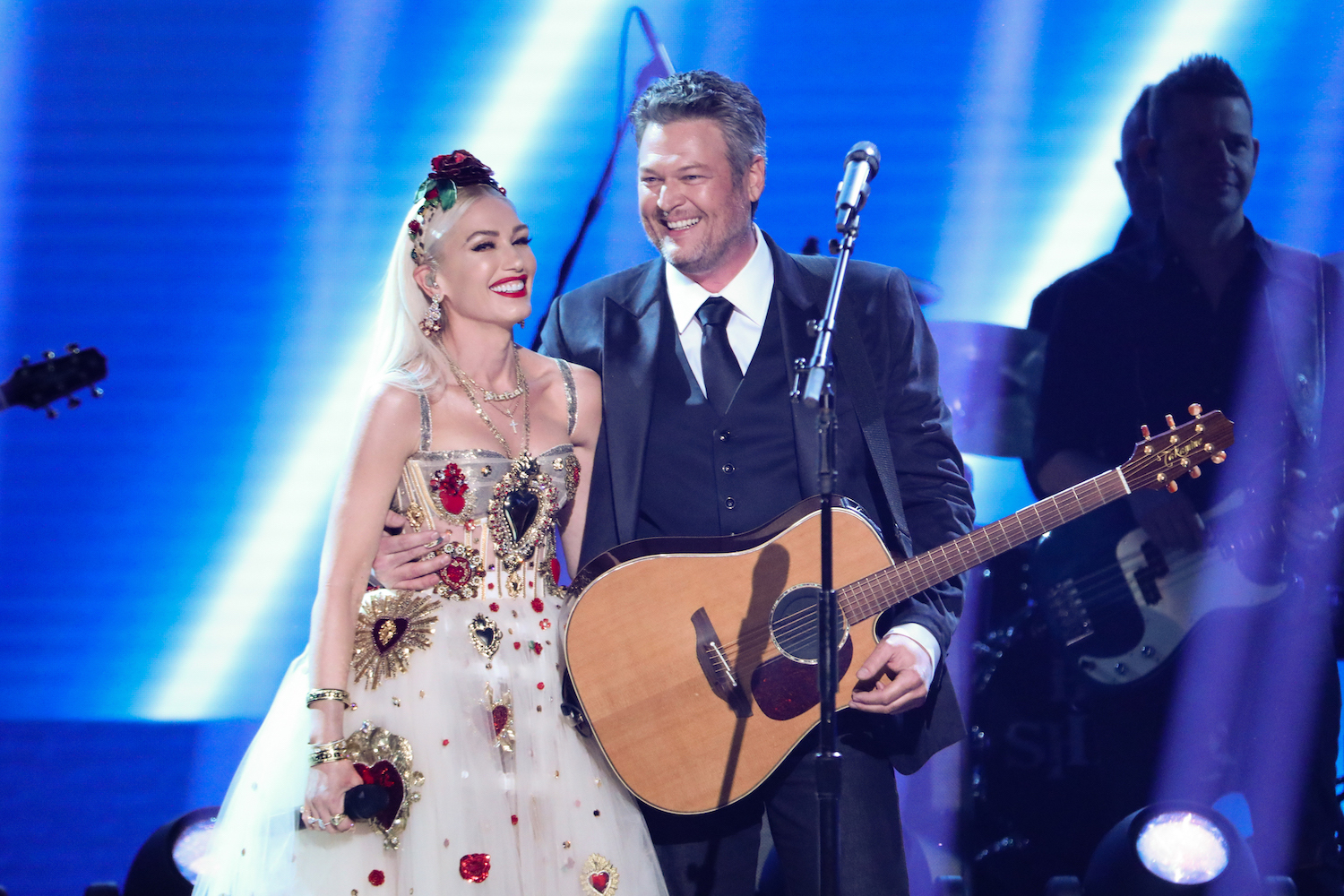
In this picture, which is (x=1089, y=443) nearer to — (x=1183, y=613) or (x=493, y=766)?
(x=1183, y=613)

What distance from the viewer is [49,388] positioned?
237 cm

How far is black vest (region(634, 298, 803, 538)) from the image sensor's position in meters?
2.57

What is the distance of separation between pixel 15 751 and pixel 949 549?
10.9ft

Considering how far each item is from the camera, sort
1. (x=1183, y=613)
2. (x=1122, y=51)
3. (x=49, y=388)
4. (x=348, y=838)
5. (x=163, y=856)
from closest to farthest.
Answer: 1. (x=348, y=838)
2. (x=49, y=388)
3. (x=163, y=856)
4. (x=1183, y=613)
5. (x=1122, y=51)

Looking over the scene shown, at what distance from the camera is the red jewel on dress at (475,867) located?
2.15m

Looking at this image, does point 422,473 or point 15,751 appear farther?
point 15,751

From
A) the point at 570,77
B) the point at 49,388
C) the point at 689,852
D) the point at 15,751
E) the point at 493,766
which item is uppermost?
the point at 570,77

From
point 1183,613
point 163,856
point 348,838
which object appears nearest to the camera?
A: point 348,838

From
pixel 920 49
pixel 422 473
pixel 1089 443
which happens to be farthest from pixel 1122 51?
pixel 422 473

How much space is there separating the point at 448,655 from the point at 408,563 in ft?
0.73

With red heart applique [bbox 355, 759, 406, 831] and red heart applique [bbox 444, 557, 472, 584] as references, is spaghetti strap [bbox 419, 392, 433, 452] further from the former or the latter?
red heart applique [bbox 355, 759, 406, 831]

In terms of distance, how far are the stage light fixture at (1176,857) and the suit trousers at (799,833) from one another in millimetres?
853

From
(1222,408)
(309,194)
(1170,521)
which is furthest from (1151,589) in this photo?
(309,194)

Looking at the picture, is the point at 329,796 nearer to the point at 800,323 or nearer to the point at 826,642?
the point at 826,642
